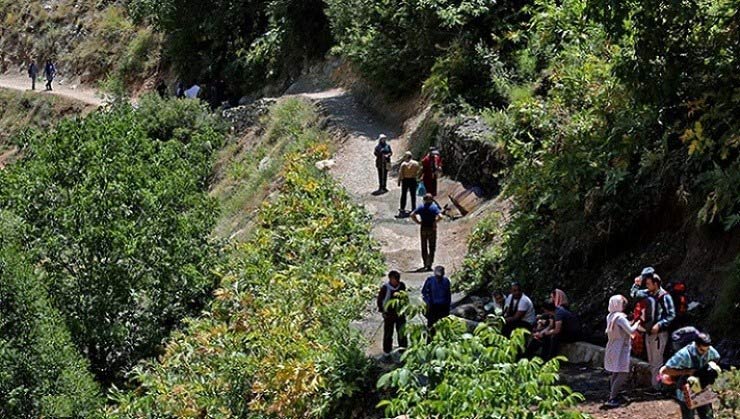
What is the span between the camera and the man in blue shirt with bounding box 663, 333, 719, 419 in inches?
409

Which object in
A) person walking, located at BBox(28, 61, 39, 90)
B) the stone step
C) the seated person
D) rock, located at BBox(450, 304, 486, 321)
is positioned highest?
Result: person walking, located at BBox(28, 61, 39, 90)

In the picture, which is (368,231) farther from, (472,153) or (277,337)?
(277,337)

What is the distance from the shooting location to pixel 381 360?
14727mm

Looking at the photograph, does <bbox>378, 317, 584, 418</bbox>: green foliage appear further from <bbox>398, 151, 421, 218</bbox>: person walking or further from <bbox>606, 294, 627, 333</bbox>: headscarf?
<bbox>398, 151, 421, 218</bbox>: person walking

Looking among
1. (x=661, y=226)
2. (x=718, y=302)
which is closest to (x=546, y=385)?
(x=718, y=302)

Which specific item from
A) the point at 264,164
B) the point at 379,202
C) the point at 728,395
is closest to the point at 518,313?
the point at 728,395

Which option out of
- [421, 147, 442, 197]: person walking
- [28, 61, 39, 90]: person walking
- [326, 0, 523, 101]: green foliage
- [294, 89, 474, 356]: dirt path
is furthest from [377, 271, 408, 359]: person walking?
[28, 61, 39, 90]: person walking

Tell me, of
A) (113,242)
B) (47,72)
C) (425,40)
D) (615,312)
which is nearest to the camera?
(615,312)

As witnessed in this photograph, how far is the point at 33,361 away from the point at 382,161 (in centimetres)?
899

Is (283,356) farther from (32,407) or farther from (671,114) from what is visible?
(671,114)

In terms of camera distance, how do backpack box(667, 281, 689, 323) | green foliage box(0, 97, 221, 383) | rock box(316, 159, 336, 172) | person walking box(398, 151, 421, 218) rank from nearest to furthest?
backpack box(667, 281, 689, 323) → green foliage box(0, 97, 221, 383) → person walking box(398, 151, 421, 218) → rock box(316, 159, 336, 172)

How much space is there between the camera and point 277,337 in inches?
589

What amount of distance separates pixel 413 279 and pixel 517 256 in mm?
2329

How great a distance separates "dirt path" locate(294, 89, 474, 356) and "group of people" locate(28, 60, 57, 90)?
62.5 ft
